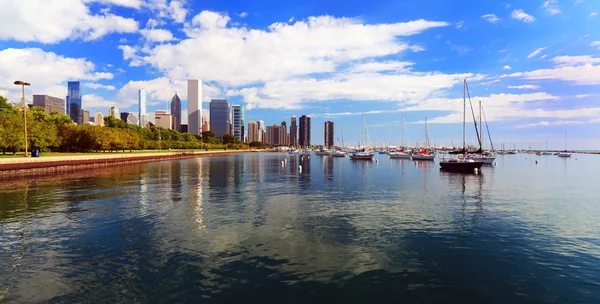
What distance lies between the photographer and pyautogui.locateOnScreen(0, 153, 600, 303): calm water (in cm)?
1435

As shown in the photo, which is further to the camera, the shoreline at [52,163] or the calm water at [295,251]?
the shoreline at [52,163]

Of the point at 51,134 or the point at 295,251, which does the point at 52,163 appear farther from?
the point at 295,251

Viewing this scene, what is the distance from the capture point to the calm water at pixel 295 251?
14.4 m

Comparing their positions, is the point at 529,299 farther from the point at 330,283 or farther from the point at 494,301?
the point at 330,283

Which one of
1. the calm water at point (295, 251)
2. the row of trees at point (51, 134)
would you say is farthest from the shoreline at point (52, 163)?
the calm water at point (295, 251)

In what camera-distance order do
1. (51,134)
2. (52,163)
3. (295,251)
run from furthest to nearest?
(51,134) < (52,163) < (295,251)

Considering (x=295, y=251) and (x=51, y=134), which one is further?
(x=51, y=134)

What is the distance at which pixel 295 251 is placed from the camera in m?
19.6

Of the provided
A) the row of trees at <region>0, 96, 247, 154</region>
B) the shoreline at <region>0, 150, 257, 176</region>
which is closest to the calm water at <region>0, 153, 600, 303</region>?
the shoreline at <region>0, 150, 257, 176</region>

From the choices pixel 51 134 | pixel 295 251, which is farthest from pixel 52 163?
pixel 295 251

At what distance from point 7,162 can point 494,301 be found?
280ft

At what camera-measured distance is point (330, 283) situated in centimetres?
1512

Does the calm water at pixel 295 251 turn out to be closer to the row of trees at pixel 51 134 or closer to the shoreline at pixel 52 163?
the shoreline at pixel 52 163

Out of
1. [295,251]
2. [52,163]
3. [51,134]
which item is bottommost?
[295,251]
